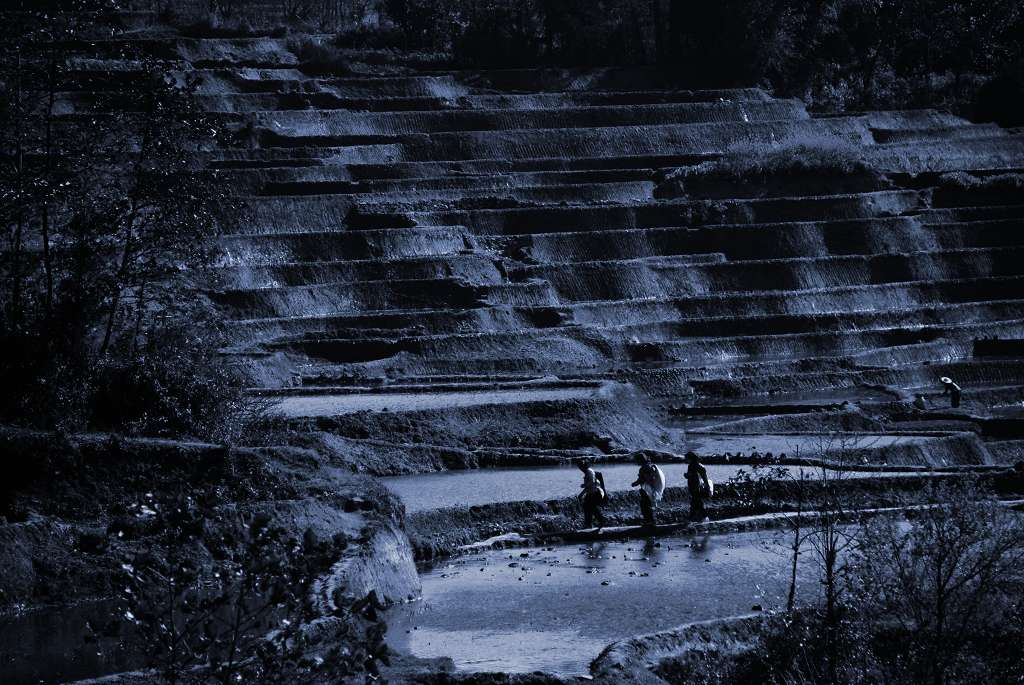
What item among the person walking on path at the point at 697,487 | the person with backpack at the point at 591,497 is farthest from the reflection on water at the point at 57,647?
the person walking on path at the point at 697,487

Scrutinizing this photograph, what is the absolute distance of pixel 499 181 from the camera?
49656mm

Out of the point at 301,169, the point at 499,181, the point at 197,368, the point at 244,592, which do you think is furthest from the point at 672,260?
the point at 244,592

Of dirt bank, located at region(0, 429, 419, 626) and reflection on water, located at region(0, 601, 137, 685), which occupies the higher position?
dirt bank, located at region(0, 429, 419, 626)

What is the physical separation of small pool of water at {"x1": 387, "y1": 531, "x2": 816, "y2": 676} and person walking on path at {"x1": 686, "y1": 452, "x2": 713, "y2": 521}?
0.76 m

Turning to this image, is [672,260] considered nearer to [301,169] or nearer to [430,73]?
[301,169]

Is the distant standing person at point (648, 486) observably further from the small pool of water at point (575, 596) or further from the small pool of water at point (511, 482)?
the small pool of water at point (511, 482)

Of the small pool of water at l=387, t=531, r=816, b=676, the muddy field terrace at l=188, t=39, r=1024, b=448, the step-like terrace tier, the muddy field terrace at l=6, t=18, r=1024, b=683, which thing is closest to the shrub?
the muddy field terrace at l=6, t=18, r=1024, b=683

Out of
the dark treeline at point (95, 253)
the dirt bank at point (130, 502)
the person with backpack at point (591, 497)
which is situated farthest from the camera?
the person with backpack at point (591, 497)

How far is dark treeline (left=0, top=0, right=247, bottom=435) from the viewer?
835 inches

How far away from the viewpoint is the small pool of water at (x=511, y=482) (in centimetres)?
2402

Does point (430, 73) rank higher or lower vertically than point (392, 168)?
higher

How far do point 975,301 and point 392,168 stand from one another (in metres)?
17.5

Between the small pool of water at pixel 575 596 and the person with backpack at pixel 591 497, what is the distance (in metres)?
0.64

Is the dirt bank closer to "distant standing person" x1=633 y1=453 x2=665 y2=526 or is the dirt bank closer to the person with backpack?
the person with backpack
